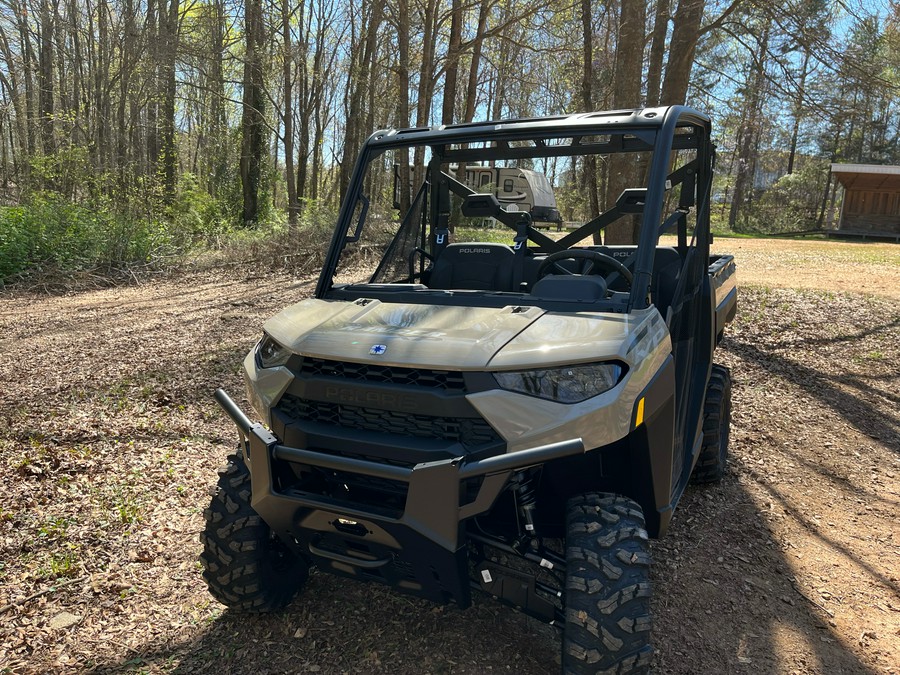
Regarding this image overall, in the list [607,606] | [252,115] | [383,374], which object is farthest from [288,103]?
[607,606]

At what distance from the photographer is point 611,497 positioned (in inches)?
86.9

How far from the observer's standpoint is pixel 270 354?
2.49 metres

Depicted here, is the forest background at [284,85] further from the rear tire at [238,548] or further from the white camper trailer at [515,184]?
the rear tire at [238,548]

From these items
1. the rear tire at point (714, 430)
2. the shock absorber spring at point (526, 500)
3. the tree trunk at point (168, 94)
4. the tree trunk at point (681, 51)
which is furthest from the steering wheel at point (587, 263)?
the tree trunk at point (168, 94)

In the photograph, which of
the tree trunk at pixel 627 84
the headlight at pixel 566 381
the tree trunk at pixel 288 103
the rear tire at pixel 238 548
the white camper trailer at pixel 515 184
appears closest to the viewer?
the headlight at pixel 566 381

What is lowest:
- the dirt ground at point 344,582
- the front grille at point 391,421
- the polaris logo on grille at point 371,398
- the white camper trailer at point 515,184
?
the dirt ground at point 344,582

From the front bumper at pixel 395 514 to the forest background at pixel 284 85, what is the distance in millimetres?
7219

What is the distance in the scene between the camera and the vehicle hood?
2039 mm

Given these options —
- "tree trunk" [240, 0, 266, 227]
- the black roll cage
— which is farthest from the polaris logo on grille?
"tree trunk" [240, 0, 266, 227]


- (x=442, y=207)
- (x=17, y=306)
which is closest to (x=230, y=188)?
(x=17, y=306)

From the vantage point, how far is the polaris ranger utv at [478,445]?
6.50 ft

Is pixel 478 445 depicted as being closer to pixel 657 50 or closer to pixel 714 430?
pixel 714 430

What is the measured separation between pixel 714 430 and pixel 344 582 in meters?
2.26

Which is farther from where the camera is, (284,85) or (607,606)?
(284,85)
